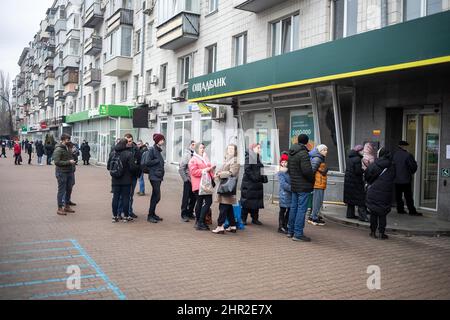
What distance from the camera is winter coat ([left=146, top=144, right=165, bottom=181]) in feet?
29.0

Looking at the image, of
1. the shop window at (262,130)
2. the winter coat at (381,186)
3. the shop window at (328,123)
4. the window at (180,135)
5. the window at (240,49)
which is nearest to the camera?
the winter coat at (381,186)

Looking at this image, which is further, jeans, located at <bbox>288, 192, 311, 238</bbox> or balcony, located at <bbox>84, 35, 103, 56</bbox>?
balcony, located at <bbox>84, 35, 103, 56</bbox>

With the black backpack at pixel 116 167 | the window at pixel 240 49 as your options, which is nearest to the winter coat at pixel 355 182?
the black backpack at pixel 116 167

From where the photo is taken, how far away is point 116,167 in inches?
338

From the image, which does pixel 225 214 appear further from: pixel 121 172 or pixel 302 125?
pixel 302 125

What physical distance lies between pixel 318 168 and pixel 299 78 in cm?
278

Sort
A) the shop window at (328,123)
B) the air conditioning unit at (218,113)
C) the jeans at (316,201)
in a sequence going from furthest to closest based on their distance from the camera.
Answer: the air conditioning unit at (218,113), the shop window at (328,123), the jeans at (316,201)

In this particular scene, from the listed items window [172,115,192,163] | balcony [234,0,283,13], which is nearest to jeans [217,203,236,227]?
balcony [234,0,283,13]

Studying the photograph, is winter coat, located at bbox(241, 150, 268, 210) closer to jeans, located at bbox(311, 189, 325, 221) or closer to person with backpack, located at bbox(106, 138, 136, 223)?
jeans, located at bbox(311, 189, 325, 221)

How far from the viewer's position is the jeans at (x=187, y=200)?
9.13 meters

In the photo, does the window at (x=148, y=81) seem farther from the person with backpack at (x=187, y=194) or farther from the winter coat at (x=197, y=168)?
the winter coat at (x=197, y=168)

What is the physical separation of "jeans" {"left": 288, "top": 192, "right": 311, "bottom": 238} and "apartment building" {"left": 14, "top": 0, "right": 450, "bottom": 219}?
3.28 metres

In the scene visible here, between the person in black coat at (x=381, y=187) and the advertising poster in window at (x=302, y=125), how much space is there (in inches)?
183
